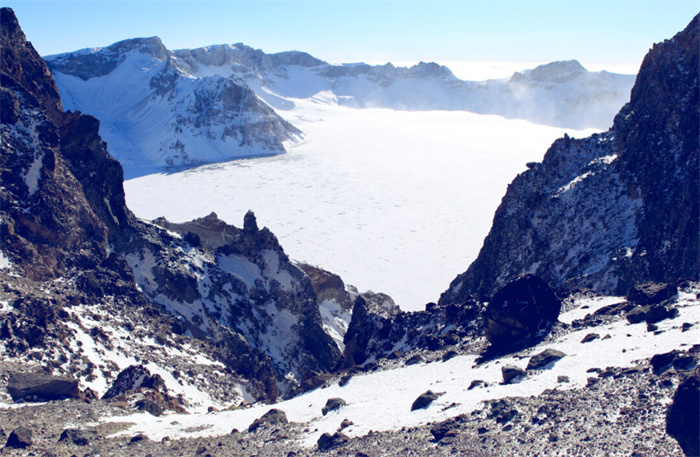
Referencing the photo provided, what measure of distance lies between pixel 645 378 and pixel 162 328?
24.3 m

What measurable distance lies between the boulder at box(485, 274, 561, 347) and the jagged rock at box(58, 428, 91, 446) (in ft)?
46.2

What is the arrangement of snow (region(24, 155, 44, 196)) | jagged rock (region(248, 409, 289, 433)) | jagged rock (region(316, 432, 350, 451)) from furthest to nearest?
snow (region(24, 155, 44, 196)) < jagged rock (region(248, 409, 289, 433)) < jagged rock (region(316, 432, 350, 451))

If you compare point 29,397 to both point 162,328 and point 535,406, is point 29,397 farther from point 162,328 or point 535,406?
point 535,406

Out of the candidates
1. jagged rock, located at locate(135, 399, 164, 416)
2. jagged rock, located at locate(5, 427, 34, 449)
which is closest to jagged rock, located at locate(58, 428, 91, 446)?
jagged rock, located at locate(5, 427, 34, 449)

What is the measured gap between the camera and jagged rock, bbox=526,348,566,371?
1869 cm

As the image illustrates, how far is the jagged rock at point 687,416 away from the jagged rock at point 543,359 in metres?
6.02

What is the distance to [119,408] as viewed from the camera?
21.7 meters

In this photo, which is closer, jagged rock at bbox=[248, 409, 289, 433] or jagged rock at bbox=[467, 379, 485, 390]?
jagged rock at bbox=[467, 379, 485, 390]

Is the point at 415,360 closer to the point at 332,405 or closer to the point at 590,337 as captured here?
the point at 332,405

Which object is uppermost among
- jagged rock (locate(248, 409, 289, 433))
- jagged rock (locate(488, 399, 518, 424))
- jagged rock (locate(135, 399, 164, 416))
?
jagged rock (locate(488, 399, 518, 424))

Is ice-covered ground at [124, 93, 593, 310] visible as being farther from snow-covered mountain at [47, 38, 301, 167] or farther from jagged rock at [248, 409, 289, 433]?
jagged rock at [248, 409, 289, 433]

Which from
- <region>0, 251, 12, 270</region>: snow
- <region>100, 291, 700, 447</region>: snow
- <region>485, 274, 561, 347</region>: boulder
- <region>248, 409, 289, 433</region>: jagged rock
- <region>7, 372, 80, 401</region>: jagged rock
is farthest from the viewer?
<region>0, 251, 12, 270</region>: snow

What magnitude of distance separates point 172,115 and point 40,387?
6219 inches

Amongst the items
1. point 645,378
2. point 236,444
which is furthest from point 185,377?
point 645,378
